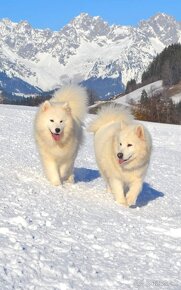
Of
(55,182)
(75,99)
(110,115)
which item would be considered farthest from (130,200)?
(75,99)

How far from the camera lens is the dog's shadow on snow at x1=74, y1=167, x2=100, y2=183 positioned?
469 inches

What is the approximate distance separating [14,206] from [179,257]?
8.45 feet

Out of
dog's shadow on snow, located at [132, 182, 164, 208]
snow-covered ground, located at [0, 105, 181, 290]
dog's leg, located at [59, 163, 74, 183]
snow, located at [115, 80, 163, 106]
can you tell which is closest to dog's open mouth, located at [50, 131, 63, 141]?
dog's leg, located at [59, 163, 74, 183]

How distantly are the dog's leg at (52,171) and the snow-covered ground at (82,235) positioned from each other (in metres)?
0.17

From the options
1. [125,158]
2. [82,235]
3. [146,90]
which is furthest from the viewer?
[146,90]

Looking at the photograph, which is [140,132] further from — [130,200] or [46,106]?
[46,106]

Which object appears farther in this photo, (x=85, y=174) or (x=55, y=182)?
(x=85, y=174)

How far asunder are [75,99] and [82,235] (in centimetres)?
451

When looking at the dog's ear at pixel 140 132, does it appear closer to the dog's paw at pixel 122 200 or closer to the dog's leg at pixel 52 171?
the dog's paw at pixel 122 200

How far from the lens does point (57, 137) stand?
9.98 meters

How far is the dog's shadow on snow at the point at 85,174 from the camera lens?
39.1 ft

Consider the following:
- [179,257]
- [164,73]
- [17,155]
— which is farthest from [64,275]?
[164,73]

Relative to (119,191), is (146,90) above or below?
below

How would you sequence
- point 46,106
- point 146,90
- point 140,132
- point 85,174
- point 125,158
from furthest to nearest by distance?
point 146,90 < point 85,174 < point 46,106 < point 140,132 < point 125,158
